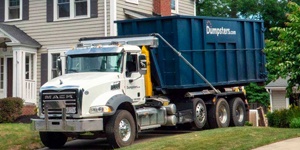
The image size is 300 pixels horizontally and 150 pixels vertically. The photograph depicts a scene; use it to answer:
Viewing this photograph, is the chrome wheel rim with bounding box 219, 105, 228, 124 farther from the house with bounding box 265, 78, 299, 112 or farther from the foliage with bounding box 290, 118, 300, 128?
the house with bounding box 265, 78, 299, 112

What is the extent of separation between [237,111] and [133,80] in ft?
17.7

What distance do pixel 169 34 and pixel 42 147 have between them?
4.99 meters

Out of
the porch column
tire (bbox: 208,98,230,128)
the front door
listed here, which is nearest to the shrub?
the porch column

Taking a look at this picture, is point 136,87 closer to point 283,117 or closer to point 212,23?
point 212,23

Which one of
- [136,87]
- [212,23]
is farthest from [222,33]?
[136,87]

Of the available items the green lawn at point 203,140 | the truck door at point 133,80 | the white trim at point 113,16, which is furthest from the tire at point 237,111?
the white trim at point 113,16

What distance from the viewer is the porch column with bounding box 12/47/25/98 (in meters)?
22.9

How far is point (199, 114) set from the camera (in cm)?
1641

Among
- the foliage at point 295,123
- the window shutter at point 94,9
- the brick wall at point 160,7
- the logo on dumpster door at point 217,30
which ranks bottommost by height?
the foliage at point 295,123

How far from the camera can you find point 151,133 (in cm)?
1736

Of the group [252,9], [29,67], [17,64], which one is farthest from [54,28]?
[252,9]

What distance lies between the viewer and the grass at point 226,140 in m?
11.9

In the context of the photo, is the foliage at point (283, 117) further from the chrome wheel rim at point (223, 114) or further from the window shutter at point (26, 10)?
the window shutter at point (26, 10)

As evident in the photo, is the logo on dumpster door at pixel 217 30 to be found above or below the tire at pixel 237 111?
above
